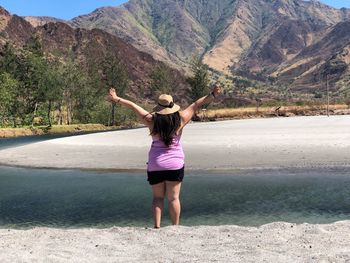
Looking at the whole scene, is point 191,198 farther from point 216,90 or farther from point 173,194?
point 216,90

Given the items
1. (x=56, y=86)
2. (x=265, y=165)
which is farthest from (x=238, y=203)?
(x=56, y=86)

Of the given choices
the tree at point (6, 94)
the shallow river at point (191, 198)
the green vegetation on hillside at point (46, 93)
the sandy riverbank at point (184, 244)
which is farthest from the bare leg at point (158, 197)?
the green vegetation on hillside at point (46, 93)

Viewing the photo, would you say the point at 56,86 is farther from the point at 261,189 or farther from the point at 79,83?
the point at 261,189

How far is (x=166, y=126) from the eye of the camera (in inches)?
313

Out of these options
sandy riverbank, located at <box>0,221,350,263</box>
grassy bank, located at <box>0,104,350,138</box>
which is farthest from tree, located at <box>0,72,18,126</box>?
sandy riverbank, located at <box>0,221,350,263</box>

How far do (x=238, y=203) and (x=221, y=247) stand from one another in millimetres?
7295

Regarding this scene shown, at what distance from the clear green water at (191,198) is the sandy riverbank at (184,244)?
3.16 meters

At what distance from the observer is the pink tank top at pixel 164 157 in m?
8.02

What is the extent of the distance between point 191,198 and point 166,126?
7.82 m

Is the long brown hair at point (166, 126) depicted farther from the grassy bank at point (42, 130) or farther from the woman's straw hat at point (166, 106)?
the grassy bank at point (42, 130)

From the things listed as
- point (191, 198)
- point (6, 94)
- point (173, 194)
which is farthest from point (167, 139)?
point (6, 94)

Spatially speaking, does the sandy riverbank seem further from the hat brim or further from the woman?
the hat brim

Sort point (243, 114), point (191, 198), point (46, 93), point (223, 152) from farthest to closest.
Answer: point (46, 93), point (243, 114), point (223, 152), point (191, 198)

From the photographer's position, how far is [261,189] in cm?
1691
